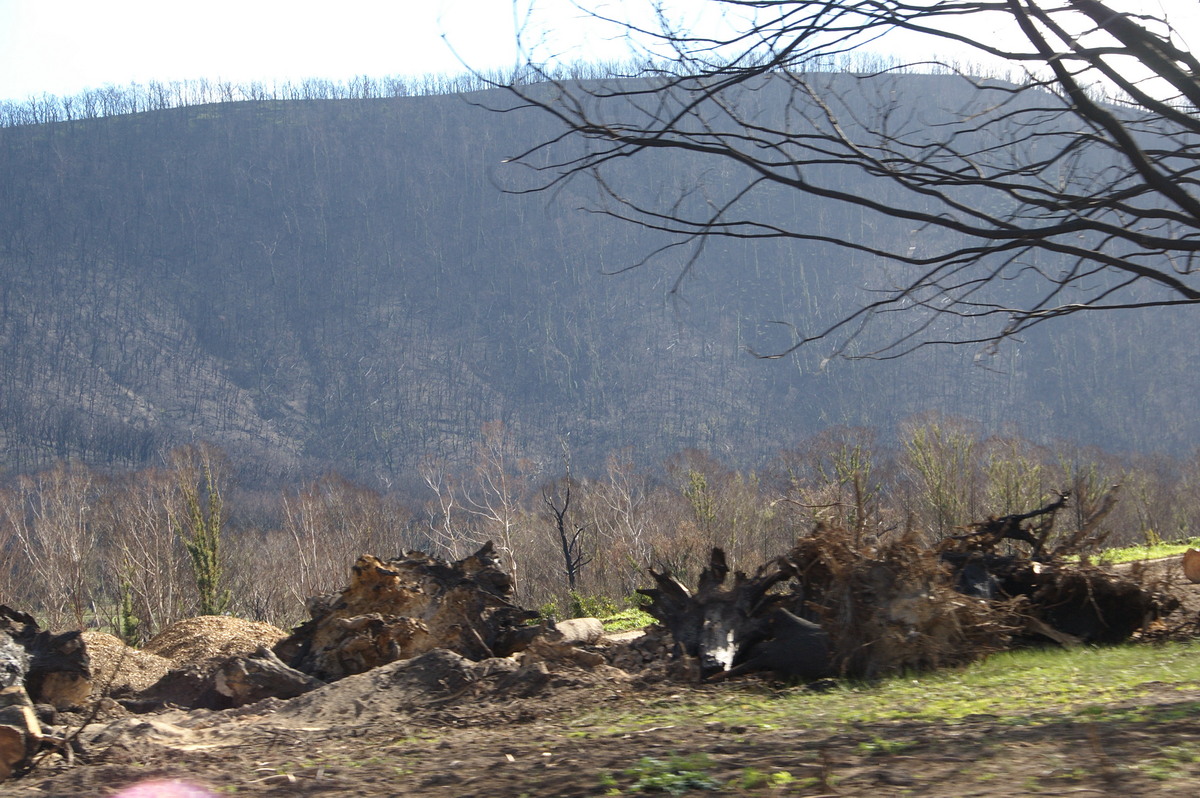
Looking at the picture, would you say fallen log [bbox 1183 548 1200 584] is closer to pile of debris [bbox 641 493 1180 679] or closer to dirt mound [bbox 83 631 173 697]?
pile of debris [bbox 641 493 1180 679]

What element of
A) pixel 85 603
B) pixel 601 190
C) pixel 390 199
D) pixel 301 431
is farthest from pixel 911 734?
pixel 390 199

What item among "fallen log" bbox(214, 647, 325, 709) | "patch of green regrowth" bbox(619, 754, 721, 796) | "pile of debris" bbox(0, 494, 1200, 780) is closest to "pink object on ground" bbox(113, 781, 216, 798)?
"pile of debris" bbox(0, 494, 1200, 780)

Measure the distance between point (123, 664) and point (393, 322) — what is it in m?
126

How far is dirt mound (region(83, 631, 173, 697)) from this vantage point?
391 inches

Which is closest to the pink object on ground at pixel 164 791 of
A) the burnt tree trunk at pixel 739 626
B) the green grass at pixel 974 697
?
the green grass at pixel 974 697

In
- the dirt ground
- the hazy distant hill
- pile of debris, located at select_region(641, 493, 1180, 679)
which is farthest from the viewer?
the hazy distant hill

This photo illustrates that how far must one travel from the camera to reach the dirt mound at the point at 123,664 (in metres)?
9.93

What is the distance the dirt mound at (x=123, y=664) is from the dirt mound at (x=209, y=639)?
52 centimetres

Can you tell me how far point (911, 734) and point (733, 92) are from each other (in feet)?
13.3

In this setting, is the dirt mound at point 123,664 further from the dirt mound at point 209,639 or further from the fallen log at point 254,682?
the fallen log at point 254,682

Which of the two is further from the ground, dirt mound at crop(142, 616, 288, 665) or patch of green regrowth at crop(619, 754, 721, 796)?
patch of green regrowth at crop(619, 754, 721, 796)

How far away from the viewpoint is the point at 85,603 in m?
47.9

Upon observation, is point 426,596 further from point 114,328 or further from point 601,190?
point 114,328

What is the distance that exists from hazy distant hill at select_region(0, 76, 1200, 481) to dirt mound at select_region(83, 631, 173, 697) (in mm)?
79771
